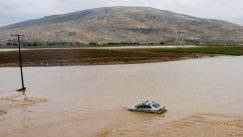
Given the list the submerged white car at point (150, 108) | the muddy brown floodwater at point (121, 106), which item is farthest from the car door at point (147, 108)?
A: the muddy brown floodwater at point (121, 106)

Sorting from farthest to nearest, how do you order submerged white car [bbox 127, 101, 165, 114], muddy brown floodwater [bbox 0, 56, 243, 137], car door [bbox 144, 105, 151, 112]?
1. car door [bbox 144, 105, 151, 112]
2. submerged white car [bbox 127, 101, 165, 114]
3. muddy brown floodwater [bbox 0, 56, 243, 137]

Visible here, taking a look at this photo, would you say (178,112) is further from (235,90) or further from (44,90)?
(44,90)

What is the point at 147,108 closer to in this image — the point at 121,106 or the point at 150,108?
the point at 150,108

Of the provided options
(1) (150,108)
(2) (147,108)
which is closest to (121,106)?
(2) (147,108)

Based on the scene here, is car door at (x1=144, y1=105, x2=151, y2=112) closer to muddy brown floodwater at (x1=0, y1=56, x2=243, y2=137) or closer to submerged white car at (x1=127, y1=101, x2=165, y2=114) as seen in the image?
submerged white car at (x1=127, y1=101, x2=165, y2=114)

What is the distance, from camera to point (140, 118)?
70.2 ft

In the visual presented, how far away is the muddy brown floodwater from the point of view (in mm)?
19172

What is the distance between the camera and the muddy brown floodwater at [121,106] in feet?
62.9

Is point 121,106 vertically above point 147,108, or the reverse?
point 147,108

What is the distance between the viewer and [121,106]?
2517 cm

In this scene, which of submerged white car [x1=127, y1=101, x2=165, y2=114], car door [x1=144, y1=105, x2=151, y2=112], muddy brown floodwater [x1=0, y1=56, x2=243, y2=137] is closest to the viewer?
muddy brown floodwater [x1=0, y1=56, x2=243, y2=137]

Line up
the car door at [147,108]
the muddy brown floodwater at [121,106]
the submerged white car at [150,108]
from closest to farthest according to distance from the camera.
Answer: the muddy brown floodwater at [121,106], the submerged white car at [150,108], the car door at [147,108]

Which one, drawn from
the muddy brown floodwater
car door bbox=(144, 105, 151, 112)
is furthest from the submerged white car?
the muddy brown floodwater

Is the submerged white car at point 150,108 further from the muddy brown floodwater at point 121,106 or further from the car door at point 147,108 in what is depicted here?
the muddy brown floodwater at point 121,106
